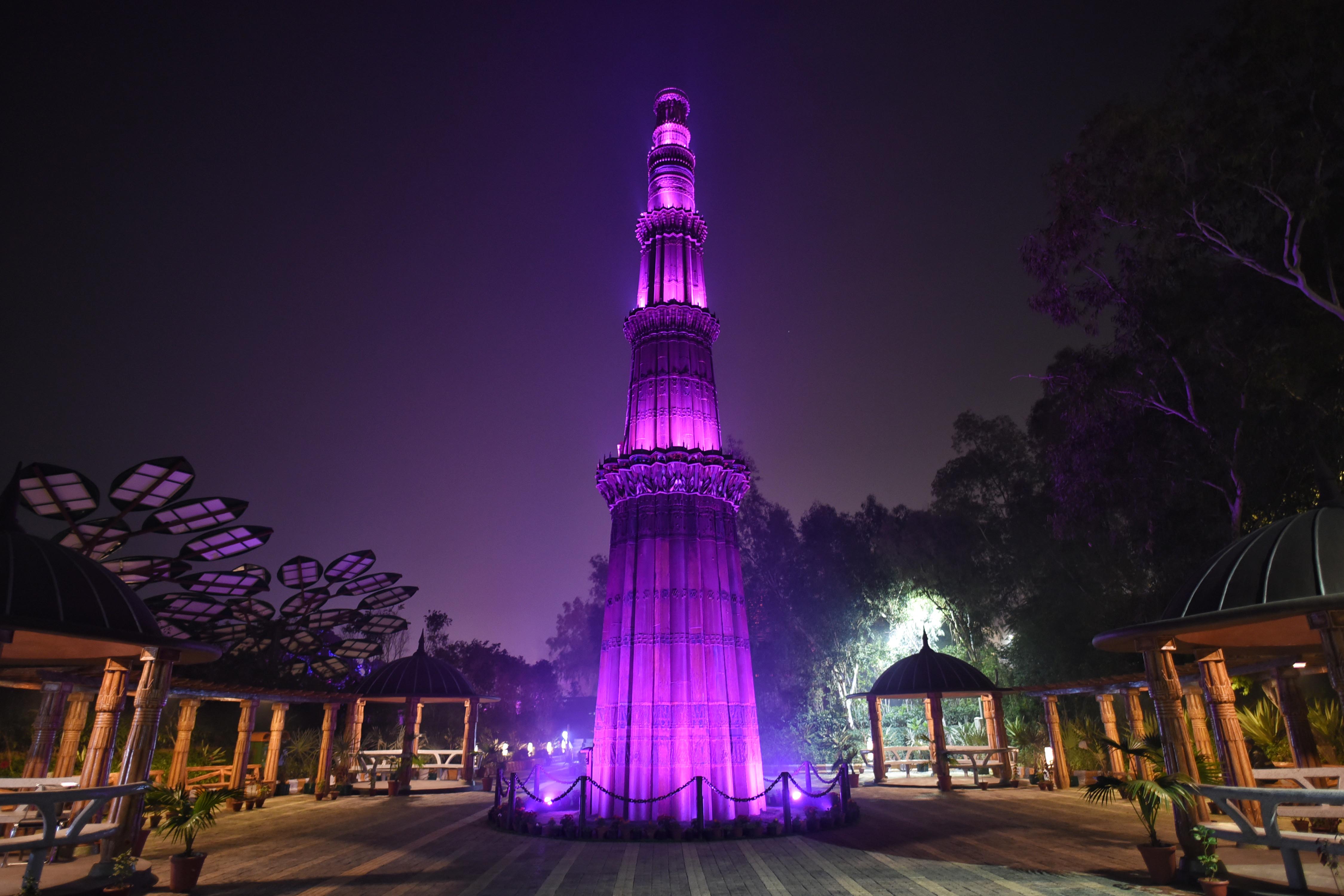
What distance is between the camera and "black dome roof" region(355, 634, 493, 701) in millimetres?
25234

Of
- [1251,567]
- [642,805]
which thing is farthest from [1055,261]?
[642,805]

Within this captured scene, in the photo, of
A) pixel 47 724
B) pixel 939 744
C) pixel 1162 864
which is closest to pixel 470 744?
pixel 47 724

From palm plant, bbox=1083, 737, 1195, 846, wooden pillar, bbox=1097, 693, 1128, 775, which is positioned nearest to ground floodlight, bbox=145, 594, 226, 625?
palm plant, bbox=1083, 737, 1195, 846

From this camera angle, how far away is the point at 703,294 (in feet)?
76.7

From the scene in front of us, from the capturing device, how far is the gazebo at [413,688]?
2505 cm

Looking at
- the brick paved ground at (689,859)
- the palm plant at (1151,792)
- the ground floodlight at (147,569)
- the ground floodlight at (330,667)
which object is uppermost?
the ground floodlight at (147,569)

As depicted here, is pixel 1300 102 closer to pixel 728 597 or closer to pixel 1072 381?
pixel 1072 381

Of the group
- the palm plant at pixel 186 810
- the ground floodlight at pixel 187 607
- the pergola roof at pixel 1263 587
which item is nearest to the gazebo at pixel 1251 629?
the pergola roof at pixel 1263 587

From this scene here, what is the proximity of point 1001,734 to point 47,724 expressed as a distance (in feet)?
85.0

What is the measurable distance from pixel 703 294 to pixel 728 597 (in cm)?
987

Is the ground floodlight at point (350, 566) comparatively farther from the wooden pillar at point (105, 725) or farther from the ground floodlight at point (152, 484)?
the wooden pillar at point (105, 725)

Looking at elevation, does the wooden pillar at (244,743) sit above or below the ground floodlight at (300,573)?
below

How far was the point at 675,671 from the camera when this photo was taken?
18.2 metres

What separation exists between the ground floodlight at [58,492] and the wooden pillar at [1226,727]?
86.5ft
